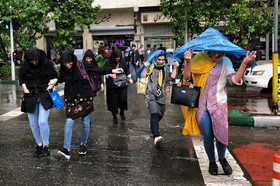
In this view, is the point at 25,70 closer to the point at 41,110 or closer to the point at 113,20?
the point at 41,110

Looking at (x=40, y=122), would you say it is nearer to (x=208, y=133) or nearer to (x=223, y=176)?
(x=208, y=133)

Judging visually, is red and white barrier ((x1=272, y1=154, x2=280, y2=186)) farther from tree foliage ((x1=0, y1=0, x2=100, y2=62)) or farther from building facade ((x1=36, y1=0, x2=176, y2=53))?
building facade ((x1=36, y1=0, x2=176, y2=53))

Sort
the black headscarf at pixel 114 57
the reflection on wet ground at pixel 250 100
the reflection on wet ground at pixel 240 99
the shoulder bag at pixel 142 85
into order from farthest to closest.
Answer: the reflection on wet ground at pixel 240 99, the reflection on wet ground at pixel 250 100, the black headscarf at pixel 114 57, the shoulder bag at pixel 142 85

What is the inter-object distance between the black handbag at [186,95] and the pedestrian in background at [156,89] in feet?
4.12

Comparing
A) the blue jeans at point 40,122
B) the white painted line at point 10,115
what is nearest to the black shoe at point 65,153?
the blue jeans at point 40,122

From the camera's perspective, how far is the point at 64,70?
5449mm

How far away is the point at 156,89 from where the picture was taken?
6309 mm

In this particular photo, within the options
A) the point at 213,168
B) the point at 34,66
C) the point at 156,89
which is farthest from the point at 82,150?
the point at 213,168

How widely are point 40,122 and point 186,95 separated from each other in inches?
92.8

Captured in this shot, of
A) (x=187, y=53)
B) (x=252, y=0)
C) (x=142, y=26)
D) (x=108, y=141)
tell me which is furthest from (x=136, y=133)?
(x=142, y=26)

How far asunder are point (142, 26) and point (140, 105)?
19.2 meters

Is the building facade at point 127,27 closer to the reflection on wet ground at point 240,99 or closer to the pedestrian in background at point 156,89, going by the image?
the reflection on wet ground at point 240,99

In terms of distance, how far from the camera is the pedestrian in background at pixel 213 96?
459cm

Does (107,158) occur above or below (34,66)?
below
